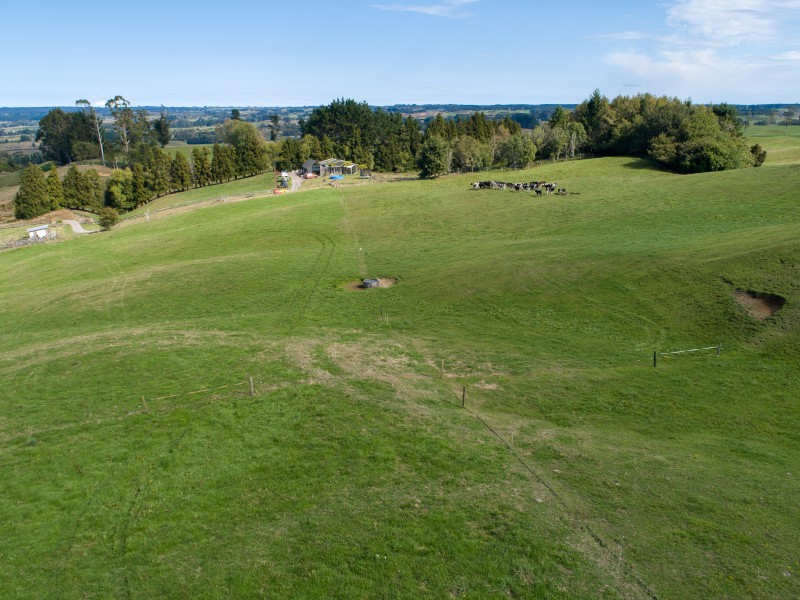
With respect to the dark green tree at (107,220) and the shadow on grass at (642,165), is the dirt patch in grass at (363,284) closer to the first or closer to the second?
the dark green tree at (107,220)

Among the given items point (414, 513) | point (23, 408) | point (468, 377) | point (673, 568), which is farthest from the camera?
point (468, 377)

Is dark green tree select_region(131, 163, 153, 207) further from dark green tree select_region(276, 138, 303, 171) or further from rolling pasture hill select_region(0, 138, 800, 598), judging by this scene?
rolling pasture hill select_region(0, 138, 800, 598)

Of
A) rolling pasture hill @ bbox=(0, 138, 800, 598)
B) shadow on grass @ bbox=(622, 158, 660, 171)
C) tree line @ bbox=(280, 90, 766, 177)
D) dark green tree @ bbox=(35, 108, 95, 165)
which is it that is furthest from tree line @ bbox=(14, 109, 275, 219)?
shadow on grass @ bbox=(622, 158, 660, 171)

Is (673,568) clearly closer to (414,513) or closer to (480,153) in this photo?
(414,513)

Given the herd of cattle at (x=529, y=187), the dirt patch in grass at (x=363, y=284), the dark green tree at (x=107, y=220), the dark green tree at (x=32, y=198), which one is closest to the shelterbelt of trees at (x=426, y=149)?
the dark green tree at (x=32, y=198)

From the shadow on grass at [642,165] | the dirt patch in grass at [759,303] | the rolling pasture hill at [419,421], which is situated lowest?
the rolling pasture hill at [419,421]

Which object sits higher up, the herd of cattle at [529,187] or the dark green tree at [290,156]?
the dark green tree at [290,156]

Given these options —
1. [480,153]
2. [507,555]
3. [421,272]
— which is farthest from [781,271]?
[480,153]
